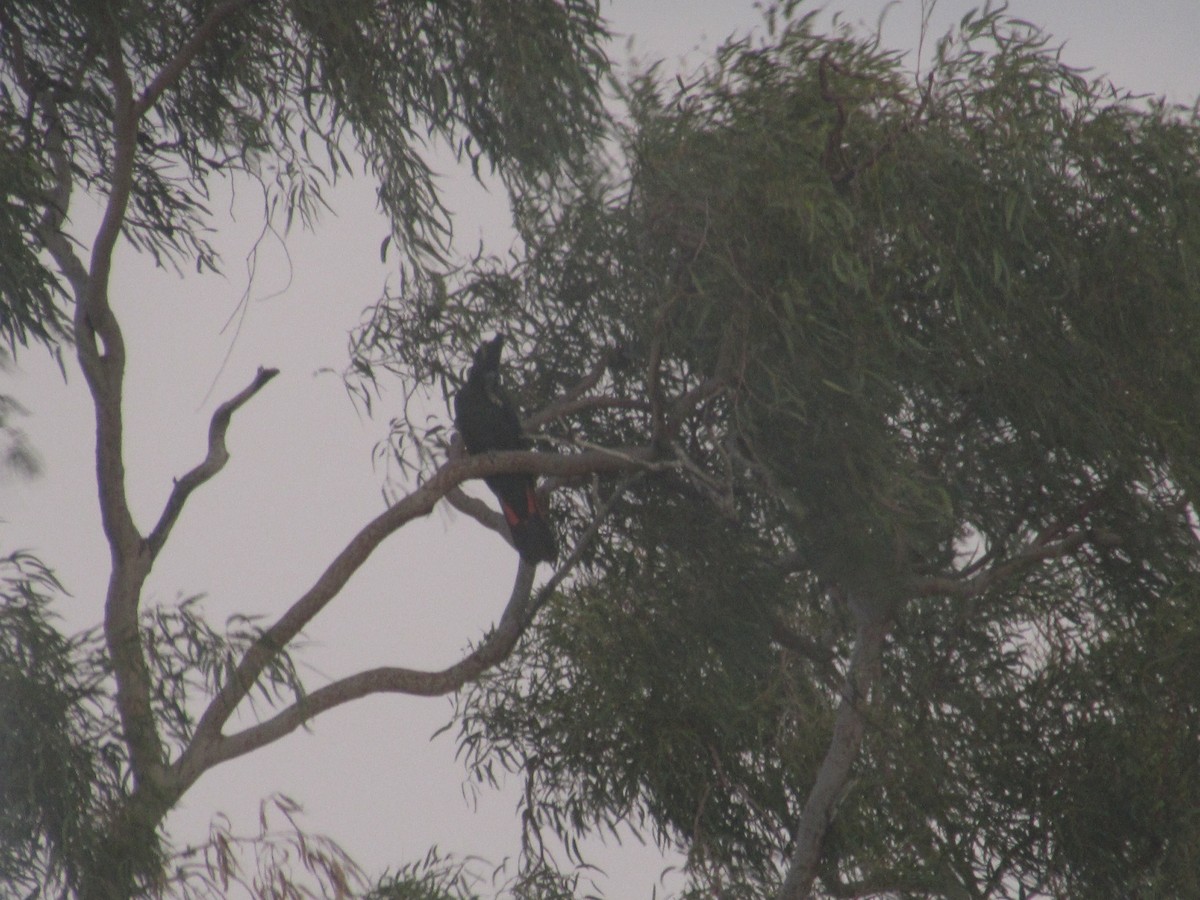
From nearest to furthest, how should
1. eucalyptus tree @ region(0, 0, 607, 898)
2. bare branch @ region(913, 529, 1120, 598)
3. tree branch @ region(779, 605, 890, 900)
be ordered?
1. eucalyptus tree @ region(0, 0, 607, 898)
2. bare branch @ region(913, 529, 1120, 598)
3. tree branch @ region(779, 605, 890, 900)

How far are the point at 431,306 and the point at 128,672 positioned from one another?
125cm

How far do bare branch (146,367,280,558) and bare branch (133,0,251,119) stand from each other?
27.8 inches

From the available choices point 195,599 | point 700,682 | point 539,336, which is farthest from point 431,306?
point 700,682

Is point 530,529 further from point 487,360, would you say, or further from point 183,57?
point 183,57

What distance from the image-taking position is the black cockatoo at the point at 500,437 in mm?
3496

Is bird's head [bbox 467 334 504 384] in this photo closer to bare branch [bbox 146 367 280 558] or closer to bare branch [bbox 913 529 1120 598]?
bare branch [bbox 146 367 280 558]

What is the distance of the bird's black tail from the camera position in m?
3.50

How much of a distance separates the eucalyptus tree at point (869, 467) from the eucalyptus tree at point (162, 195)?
0.30m

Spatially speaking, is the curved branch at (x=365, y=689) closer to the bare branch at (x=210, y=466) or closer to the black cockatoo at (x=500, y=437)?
the black cockatoo at (x=500, y=437)

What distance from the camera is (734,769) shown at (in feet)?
14.1

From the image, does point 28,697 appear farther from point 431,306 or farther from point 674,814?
point 674,814

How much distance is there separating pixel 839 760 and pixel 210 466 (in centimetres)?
198

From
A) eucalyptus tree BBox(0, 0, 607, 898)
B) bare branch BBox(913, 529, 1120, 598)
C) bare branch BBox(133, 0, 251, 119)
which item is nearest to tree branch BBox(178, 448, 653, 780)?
eucalyptus tree BBox(0, 0, 607, 898)

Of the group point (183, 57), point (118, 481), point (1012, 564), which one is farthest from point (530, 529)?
point (183, 57)
